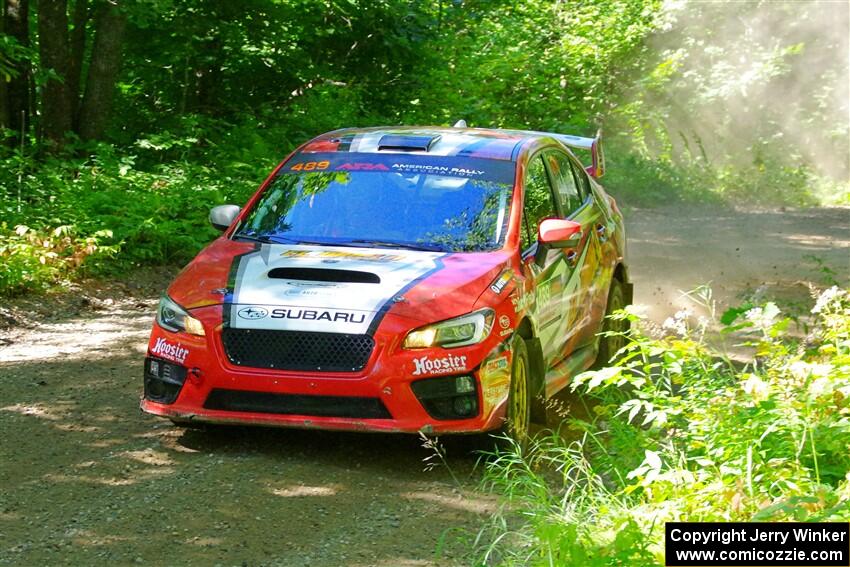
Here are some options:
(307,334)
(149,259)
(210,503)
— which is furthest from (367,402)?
(149,259)

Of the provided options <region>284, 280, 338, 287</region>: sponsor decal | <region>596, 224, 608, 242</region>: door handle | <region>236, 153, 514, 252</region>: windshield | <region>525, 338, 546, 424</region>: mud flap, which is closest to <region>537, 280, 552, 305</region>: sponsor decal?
<region>525, 338, 546, 424</region>: mud flap

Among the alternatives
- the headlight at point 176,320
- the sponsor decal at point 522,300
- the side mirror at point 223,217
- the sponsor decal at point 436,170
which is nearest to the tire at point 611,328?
the sponsor decal at point 436,170

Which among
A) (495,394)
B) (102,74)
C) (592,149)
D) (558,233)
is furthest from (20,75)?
(495,394)

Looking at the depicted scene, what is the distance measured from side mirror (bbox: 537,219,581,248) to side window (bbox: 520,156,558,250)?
0.43ft

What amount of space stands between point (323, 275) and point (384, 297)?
16.9 inches

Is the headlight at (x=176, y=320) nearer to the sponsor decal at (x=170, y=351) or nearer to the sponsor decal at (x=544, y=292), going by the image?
the sponsor decal at (x=170, y=351)

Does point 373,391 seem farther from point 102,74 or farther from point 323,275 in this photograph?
point 102,74

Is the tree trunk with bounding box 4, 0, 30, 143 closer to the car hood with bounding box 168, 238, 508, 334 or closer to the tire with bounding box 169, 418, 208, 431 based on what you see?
the tire with bounding box 169, 418, 208, 431

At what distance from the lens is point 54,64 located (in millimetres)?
16328

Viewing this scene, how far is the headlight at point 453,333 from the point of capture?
21.5ft

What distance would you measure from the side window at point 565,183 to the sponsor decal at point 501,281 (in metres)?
1.58

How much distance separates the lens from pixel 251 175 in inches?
659

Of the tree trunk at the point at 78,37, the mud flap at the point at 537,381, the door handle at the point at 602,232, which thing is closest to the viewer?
the mud flap at the point at 537,381

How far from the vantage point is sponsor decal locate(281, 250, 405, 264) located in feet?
23.3
